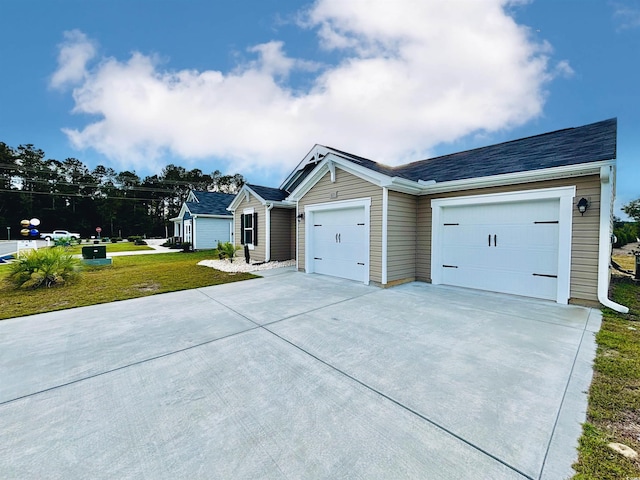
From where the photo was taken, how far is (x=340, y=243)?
8523 mm

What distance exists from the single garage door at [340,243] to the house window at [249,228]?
431cm

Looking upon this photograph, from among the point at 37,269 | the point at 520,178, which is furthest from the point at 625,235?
the point at 37,269

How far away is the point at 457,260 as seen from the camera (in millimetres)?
7207

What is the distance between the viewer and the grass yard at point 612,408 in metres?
1.75

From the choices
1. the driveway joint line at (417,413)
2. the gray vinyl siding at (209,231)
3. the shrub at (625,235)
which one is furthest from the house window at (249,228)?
the shrub at (625,235)

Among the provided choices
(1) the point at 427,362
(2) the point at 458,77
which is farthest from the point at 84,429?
(2) the point at 458,77

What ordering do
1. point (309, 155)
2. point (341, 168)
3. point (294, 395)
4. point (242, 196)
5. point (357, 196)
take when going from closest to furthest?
point (294, 395) < point (357, 196) < point (341, 168) < point (309, 155) < point (242, 196)

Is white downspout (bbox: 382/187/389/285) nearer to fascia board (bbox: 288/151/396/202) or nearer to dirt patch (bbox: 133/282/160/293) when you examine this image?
fascia board (bbox: 288/151/396/202)

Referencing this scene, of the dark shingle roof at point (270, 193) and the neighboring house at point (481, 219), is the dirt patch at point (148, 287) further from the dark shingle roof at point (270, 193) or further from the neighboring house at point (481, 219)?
the dark shingle roof at point (270, 193)

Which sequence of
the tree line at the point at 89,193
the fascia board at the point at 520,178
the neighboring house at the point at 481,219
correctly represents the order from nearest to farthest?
1. the fascia board at the point at 520,178
2. the neighboring house at the point at 481,219
3. the tree line at the point at 89,193

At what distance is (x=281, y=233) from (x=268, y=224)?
74cm

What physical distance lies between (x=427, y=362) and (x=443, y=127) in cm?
1250

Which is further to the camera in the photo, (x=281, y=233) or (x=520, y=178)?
(x=281, y=233)

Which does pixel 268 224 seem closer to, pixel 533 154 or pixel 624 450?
pixel 533 154
